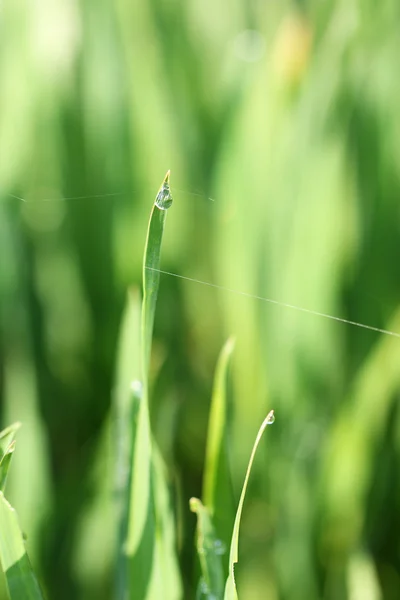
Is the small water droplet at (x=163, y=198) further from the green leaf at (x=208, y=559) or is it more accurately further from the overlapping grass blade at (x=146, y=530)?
the green leaf at (x=208, y=559)

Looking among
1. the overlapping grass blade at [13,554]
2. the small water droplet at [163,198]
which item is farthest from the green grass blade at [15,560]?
the small water droplet at [163,198]

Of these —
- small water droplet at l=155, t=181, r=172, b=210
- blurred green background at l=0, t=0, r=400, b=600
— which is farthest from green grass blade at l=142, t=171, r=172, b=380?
blurred green background at l=0, t=0, r=400, b=600

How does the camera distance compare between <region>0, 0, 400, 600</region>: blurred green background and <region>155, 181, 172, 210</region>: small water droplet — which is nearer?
<region>155, 181, 172, 210</region>: small water droplet

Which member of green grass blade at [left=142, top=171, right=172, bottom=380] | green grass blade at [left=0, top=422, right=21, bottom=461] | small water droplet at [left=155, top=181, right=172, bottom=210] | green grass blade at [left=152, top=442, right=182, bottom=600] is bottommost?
green grass blade at [left=152, top=442, right=182, bottom=600]

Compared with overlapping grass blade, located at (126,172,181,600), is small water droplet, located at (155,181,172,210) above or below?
above

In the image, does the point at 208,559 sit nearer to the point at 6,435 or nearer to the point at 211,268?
the point at 6,435

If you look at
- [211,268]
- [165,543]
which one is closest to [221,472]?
[165,543]

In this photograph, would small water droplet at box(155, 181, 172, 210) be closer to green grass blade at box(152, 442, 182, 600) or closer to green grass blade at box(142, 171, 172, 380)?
green grass blade at box(142, 171, 172, 380)
